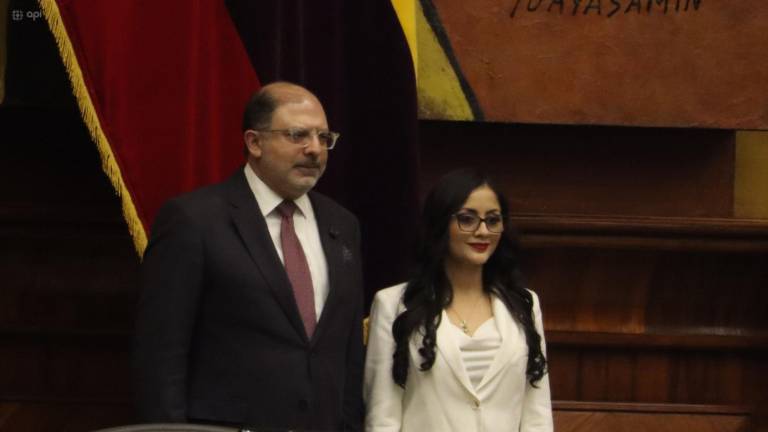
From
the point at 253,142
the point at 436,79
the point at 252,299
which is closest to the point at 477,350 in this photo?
the point at 252,299

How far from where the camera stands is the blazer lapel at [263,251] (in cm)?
356

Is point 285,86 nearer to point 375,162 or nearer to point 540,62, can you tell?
point 375,162

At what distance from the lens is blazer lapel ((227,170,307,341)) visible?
3564mm

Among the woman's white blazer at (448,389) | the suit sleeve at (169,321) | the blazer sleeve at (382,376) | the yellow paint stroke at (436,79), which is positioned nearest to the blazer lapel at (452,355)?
the woman's white blazer at (448,389)

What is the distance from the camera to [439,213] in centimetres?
378

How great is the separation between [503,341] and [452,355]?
0.13 metres

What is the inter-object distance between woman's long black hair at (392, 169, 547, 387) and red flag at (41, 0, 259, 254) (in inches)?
29.1

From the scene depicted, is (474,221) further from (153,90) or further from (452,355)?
(153,90)

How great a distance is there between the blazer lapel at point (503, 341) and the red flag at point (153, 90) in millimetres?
941

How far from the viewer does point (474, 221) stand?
3754 mm

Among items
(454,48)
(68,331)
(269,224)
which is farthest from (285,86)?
(68,331)

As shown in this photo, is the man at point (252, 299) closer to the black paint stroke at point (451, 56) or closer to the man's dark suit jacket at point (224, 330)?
the man's dark suit jacket at point (224, 330)

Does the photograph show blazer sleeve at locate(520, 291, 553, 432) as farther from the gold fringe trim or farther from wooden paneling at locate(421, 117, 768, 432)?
wooden paneling at locate(421, 117, 768, 432)

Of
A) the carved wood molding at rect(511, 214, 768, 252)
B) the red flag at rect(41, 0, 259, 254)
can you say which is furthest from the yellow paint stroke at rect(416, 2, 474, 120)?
the red flag at rect(41, 0, 259, 254)
